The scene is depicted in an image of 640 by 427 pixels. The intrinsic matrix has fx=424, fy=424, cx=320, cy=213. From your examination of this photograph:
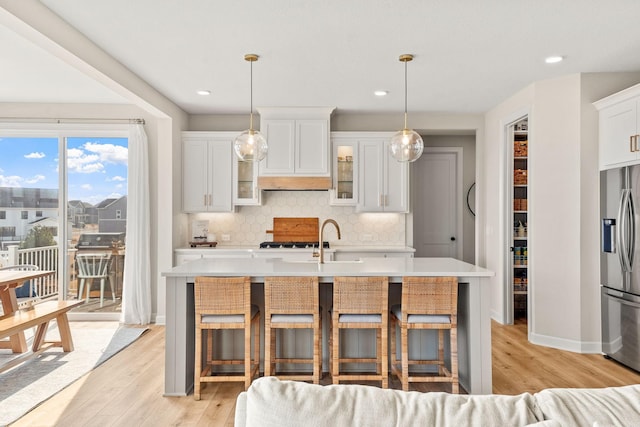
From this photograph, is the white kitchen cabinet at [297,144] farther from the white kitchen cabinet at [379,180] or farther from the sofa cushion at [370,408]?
the sofa cushion at [370,408]

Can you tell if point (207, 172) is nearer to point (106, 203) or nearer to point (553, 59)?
point (106, 203)

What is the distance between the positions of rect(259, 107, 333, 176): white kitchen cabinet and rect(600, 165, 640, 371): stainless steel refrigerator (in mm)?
3047

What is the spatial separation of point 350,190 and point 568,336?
2953mm

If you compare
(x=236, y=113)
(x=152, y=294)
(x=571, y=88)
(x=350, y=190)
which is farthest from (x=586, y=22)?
(x=152, y=294)

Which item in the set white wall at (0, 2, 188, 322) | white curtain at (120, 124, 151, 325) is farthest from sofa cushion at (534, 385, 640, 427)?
white curtain at (120, 124, 151, 325)

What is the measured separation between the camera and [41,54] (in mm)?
3734

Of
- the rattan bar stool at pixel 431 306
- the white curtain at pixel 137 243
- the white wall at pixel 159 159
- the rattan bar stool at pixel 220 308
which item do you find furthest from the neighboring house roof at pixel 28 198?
the rattan bar stool at pixel 431 306

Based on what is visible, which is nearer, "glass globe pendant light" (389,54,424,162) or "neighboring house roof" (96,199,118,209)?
"glass globe pendant light" (389,54,424,162)

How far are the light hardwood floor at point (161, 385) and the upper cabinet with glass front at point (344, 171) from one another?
2.51 metres

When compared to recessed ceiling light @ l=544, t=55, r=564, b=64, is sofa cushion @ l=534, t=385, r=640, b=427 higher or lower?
lower

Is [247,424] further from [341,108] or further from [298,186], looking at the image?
[341,108]

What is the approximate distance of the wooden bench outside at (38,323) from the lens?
339 centimetres

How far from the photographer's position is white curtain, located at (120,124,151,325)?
17.0ft

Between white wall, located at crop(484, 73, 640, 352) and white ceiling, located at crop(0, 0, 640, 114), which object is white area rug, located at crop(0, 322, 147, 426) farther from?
white wall, located at crop(484, 73, 640, 352)
